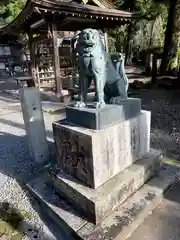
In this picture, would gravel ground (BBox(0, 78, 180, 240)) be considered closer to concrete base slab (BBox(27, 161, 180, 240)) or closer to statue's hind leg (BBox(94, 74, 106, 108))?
concrete base slab (BBox(27, 161, 180, 240))

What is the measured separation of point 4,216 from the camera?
215 centimetres

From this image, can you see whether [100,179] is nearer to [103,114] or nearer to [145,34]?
[103,114]

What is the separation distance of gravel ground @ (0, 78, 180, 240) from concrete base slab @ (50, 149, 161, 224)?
1.13ft

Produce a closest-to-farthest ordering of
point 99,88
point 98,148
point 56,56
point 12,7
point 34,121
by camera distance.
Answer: point 98,148, point 99,88, point 34,121, point 56,56, point 12,7

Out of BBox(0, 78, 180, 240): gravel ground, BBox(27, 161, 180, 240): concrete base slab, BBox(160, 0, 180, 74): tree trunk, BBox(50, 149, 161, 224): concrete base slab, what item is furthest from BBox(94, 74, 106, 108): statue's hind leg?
BBox(160, 0, 180, 74): tree trunk

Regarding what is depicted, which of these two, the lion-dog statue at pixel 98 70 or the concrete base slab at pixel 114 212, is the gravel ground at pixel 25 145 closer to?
the concrete base slab at pixel 114 212

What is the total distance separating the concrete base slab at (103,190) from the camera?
187 centimetres

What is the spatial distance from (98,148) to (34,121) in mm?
1236

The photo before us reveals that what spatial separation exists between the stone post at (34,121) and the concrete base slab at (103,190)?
0.71 meters

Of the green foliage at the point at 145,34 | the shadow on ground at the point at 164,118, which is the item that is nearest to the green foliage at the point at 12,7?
the green foliage at the point at 145,34

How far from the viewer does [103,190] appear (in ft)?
6.42

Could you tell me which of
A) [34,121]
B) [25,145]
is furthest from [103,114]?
[25,145]

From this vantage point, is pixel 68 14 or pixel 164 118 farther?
pixel 68 14

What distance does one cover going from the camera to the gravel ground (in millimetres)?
2246
